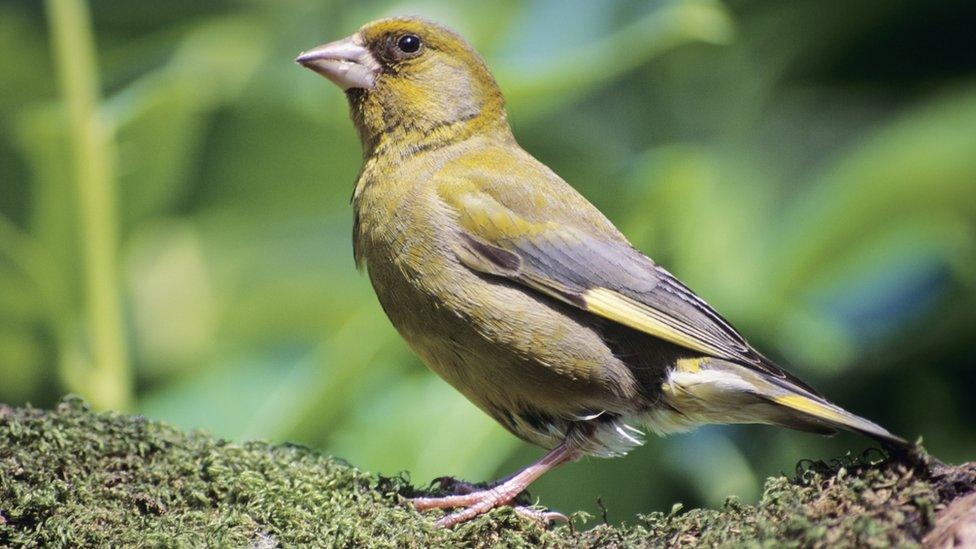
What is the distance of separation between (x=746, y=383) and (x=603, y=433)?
50 cm

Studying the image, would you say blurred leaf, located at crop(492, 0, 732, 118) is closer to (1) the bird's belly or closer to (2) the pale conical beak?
(2) the pale conical beak

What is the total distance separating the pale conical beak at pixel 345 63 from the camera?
4.45 metres

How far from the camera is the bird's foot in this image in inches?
135

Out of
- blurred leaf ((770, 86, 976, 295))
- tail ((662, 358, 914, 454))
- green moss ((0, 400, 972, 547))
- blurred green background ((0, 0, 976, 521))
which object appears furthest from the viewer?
blurred leaf ((770, 86, 976, 295))

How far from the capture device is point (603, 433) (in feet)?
12.9

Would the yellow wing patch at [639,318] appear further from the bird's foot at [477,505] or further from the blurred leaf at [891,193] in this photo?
the blurred leaf at [891,193]

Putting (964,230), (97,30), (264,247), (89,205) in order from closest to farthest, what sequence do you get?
(89,205), (964,230), (264,247), (97,30)

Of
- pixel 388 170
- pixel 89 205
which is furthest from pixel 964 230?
pixel 89 205

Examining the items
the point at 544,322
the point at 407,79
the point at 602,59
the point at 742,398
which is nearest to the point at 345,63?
the point at 407,79

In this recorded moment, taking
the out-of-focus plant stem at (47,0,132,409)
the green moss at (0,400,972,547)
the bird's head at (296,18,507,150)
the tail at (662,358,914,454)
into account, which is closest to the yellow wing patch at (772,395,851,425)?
the tail at (662,358,914,454)

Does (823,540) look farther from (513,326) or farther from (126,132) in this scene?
(126,132)

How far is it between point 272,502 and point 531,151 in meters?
3.25

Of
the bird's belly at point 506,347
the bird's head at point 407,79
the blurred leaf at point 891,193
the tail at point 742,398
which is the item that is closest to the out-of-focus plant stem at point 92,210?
the bird's head at point 407,79

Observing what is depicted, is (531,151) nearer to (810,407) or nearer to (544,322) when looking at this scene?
(544,322)
